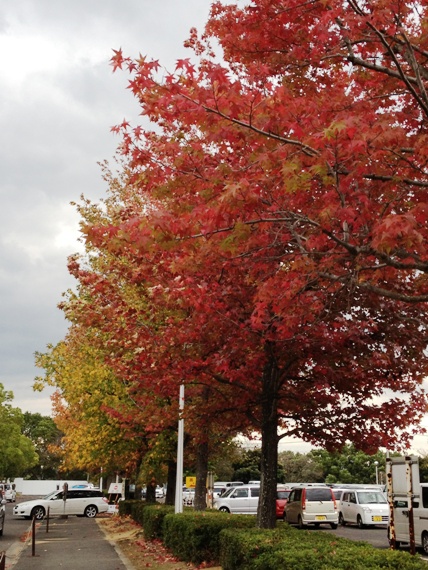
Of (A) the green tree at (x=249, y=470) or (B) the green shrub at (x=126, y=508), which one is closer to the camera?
(B) the green shrub at (x=126, y=508)

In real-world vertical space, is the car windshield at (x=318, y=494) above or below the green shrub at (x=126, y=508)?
above

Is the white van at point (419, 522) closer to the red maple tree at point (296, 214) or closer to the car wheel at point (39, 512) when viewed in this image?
the red maple tree at point (296, 214)

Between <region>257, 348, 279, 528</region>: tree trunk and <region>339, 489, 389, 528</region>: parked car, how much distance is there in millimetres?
17808

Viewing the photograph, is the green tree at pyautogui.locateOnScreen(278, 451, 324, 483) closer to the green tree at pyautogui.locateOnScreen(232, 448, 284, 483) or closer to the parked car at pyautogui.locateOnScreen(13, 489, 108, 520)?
the green tree at pyautogui.locateOnScreen(232, 448, 284, 483)

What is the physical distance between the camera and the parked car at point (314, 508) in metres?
30.1

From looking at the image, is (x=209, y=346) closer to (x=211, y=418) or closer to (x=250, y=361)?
(x=250, y=361)

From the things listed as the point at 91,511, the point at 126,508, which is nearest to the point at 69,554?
the point at 126,508

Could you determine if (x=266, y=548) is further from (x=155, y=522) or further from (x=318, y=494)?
(x=318, y=494)

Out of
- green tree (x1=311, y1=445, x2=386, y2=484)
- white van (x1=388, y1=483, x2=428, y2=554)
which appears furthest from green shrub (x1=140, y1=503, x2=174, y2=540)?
green tree (x1=311, y1=445, x2=386, y2=484)

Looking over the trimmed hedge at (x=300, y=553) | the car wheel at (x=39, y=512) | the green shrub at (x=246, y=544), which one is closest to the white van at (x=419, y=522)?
the green shrub at (x=246, y=544)

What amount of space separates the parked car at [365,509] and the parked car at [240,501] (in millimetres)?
4947

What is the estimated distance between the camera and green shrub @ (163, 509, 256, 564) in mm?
13586

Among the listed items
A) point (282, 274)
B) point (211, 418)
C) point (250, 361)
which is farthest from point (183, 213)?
point (211, 418)

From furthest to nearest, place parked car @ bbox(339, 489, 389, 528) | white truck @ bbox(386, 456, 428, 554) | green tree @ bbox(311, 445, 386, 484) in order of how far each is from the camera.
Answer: green tree @ bbox(311, 445, 386, 484) < parked car @ bbox(339, 489, 389, 528) < white truck @ bbox(386, 456, 428, 554)
